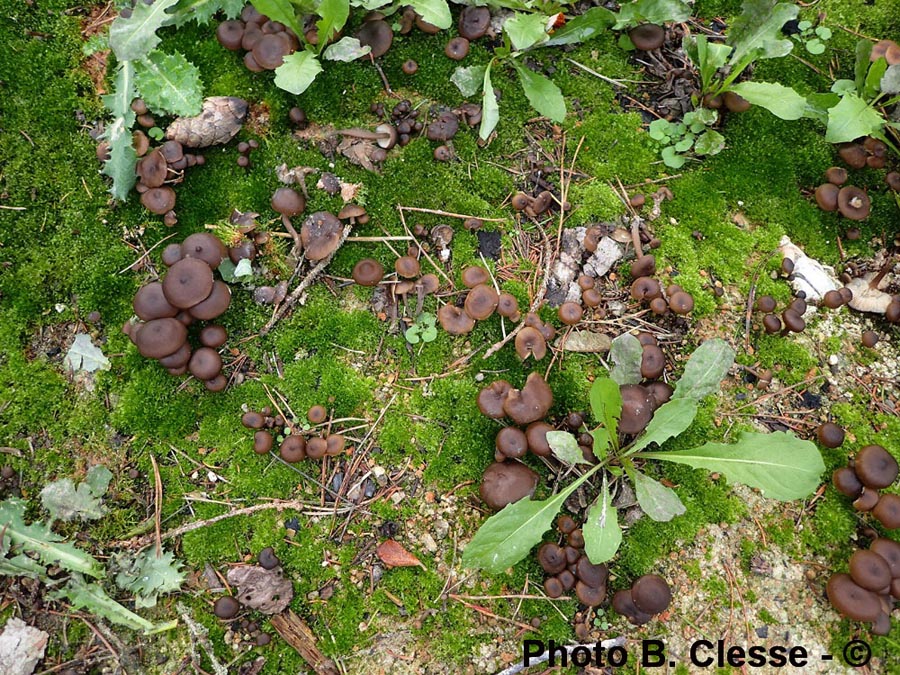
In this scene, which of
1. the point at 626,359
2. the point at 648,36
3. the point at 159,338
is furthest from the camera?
the point at 648,36

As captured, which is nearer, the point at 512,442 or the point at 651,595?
the point at 651,595

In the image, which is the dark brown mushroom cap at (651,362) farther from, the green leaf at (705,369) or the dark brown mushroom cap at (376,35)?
the dark brown mushroom cap at (376,35)

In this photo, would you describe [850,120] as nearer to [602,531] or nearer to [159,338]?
[602,531]

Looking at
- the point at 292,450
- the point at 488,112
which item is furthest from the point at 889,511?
the point at 292,450

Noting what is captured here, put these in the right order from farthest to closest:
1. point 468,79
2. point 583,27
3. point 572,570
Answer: point 583,27 → point 468,79 → point 572,570

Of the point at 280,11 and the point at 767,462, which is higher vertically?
the point at 280,11

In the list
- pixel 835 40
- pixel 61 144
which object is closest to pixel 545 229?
pixel 835 40
